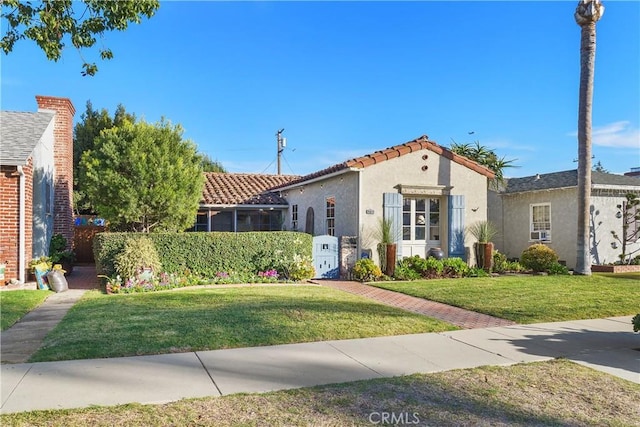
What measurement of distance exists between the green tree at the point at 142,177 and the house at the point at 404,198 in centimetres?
511

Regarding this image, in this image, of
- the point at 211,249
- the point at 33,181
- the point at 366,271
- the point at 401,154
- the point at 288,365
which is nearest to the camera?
the point at 288,365

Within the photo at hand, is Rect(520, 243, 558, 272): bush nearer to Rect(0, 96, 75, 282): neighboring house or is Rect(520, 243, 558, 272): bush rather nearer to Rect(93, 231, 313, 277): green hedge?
Rect(93, 231, 313, 277): green hedge

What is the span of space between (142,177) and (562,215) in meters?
16.2

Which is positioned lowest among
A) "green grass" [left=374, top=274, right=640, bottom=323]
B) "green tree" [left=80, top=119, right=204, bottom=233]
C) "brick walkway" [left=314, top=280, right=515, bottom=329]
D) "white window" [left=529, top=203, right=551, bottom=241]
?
"brick walkway" [left=314, top=280, right=515, bottom=329]

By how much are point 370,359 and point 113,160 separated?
10924mm

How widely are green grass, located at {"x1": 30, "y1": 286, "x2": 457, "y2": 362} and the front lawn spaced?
6.30 feet

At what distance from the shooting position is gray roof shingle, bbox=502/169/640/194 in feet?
59.8

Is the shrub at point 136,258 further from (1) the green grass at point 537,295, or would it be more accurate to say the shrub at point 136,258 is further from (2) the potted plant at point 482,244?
(2) the potted plant at point 482,244

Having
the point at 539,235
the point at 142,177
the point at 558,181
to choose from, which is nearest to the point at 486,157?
the point at 558,181

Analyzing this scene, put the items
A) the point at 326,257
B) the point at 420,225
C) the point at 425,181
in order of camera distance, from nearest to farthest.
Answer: the point at 326,257 < the point at 425,181 < the point at 420,225

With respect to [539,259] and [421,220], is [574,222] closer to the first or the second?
[539,259]

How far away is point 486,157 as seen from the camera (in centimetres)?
2316

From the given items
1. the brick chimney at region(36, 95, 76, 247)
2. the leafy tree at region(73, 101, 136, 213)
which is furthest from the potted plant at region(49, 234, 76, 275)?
the leafy tree at region(73, 101, 136, 213)

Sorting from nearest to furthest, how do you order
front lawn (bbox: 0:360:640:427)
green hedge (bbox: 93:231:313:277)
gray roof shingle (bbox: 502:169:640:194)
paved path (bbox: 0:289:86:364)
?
1. front lawn (bbox: 0:360:640:427)
2. paved path (bbox: 0:289:86:364)
3. green hedge (bbox: 93:231:313:277)
4. gray roof shingle (bbox: 502:169:640:194)
